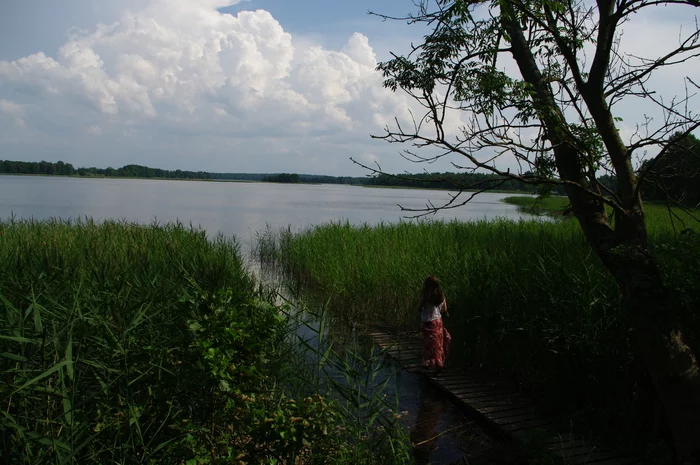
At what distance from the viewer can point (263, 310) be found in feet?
11.2

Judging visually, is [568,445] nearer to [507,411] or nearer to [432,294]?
[507,411]

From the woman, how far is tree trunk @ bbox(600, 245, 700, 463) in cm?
252

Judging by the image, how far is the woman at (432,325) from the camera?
20.6ft

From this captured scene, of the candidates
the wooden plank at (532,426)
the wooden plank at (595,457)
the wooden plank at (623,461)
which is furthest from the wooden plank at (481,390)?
the wooden plank at (623,461)

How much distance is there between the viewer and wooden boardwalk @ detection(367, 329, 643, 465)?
4.28 meters

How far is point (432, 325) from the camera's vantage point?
6.28 m

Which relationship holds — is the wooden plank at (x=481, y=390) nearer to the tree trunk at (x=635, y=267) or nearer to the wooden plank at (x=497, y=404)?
the wooden plank at (x=497, y=404)

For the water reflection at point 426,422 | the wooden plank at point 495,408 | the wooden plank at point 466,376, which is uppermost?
the wooden plank at point 495,408

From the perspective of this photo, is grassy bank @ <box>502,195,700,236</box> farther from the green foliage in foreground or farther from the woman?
the woman

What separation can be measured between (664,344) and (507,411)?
1.82m

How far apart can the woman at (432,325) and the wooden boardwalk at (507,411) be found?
0.60 feet

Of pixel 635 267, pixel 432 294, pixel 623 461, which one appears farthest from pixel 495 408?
pixel 635 267

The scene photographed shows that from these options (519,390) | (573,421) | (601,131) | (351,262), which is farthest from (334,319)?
(601,131)

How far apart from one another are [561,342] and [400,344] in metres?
2.55
